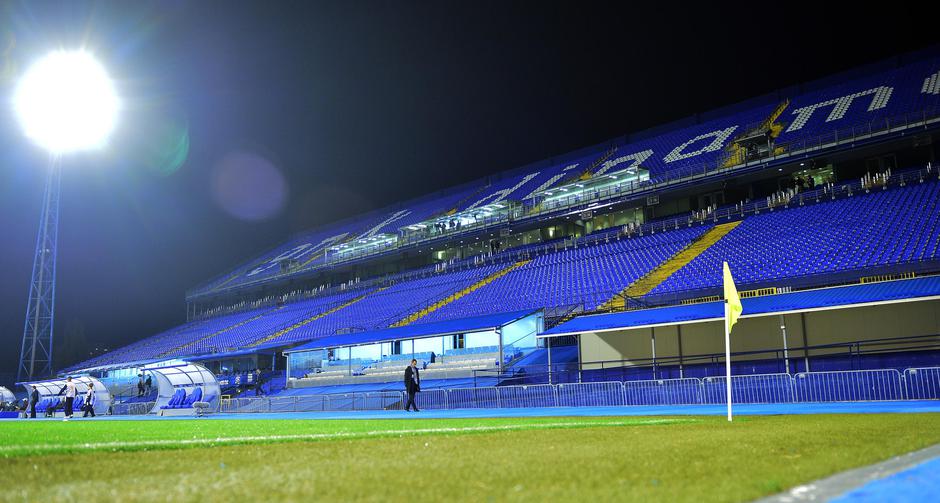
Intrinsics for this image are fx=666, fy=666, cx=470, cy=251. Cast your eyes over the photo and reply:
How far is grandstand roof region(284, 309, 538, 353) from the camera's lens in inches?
1120

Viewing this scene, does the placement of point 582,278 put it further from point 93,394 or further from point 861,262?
point 93,394

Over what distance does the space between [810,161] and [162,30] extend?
34272 millimetres

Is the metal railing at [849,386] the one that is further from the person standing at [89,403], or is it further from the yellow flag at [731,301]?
the person standing at [89,403]

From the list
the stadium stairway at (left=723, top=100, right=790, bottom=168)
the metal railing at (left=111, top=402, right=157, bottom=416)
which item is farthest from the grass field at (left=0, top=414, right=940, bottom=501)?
the stadium stairway at (left=723, top=100, right=790, bottom=168)

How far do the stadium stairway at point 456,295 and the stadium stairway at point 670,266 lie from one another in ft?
37.1

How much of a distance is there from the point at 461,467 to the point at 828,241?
2596 centimetres

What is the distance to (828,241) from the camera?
2644cm

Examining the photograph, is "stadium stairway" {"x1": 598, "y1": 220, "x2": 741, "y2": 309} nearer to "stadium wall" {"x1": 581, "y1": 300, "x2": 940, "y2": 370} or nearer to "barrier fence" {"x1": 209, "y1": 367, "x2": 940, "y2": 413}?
"stadium wall" {"x1": 581, "y1": 300, "x2": 940, "y2": 370}

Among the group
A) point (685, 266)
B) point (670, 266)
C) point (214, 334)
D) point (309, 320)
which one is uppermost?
point (670, 266)

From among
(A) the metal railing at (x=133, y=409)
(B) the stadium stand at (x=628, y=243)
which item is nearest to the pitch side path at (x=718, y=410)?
(B) the stadium stand at (x=628, y=243)

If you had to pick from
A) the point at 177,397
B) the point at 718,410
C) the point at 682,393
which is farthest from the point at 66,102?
the point at 718,410

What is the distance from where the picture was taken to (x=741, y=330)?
22.4 metres

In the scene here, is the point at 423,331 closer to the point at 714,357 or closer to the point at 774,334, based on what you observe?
the point at 714,357

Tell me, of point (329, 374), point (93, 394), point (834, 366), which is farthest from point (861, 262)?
point (93, 394)
